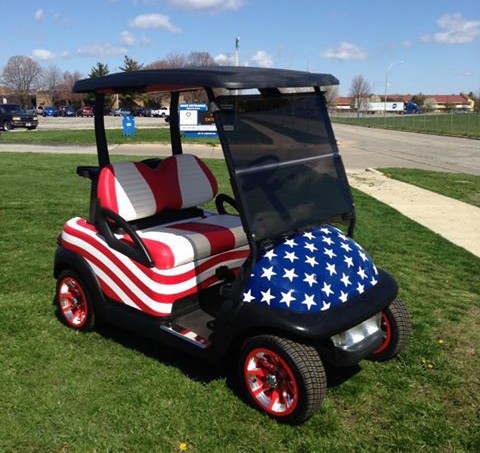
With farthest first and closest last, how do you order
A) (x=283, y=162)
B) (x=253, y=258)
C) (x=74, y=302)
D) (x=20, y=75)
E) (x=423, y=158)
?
(x=20, y=75) → (x=423, y=158) → (x=74, y=302) → (x=283, y=162) → (x=253, y=258)

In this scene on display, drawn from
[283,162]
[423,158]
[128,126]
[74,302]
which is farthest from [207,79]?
[128,126]

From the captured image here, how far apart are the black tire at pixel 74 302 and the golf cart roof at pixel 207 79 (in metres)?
1.33

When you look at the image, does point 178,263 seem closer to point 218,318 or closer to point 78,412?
point 218,318

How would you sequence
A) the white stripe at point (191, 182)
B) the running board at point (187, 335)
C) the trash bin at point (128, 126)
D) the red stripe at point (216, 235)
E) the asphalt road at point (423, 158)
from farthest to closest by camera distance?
the trash bin at point (128, 126), the asphalt road at point (423, 158), the white stripe at point (191, 182), the red stripe at point (216, 235), the running board at point (187, 335)

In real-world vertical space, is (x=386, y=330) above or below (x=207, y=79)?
below

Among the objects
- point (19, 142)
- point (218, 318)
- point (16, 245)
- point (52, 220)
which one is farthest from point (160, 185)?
point (19, 142)

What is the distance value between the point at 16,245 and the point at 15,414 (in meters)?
3.34

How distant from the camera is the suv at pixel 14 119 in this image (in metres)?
26.7

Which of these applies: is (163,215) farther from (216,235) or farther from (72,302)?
(72,302)

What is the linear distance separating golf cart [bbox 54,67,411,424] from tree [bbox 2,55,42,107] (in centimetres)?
7707

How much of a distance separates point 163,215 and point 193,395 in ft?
4.77

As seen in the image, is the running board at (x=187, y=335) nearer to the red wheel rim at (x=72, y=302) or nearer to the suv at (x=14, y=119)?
the red wheel rim at (x=72, y=302)

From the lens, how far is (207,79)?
265 centimetres

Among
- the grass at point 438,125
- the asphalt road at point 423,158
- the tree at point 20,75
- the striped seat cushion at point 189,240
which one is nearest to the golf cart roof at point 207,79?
the striped seat cushion at point 189,240
